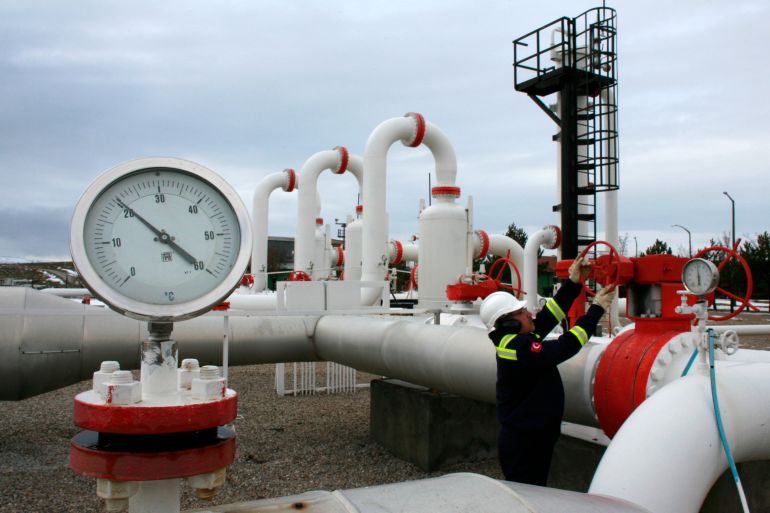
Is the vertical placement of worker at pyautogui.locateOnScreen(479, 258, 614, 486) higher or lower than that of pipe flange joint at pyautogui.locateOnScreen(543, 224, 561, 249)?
lower

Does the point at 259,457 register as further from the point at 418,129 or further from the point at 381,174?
the point at 418,129

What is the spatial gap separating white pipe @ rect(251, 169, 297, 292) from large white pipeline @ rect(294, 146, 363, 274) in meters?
1.35

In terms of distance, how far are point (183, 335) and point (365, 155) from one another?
14.7ft

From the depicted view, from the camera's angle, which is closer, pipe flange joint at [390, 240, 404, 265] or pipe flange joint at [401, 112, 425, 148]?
pipe flange joint at [401, 112, 425, 148]

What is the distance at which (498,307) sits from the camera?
3.18 metres

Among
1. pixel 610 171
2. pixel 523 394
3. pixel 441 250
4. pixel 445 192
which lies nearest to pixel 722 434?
pixel 523 394

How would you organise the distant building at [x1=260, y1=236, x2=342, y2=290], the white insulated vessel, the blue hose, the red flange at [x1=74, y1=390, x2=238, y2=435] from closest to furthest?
the red flange at [x1=74, y1=390, x2=238, y2=435], the blue hose, the white insulated vessel, the distant building at [x1=260, y1=236, x2=342, y2=290]

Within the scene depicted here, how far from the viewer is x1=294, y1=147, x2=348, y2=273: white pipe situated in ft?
42.2

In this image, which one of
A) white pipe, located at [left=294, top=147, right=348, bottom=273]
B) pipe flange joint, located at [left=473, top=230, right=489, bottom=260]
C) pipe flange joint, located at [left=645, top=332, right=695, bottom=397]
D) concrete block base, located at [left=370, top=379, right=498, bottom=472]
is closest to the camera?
pipe flange joint, located at [left=645, top=332, right=695, bottom=397]

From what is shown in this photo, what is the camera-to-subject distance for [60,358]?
4.82 metres

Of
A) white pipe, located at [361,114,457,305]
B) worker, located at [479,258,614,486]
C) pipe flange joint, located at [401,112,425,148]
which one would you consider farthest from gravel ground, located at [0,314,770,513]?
pipe flange joint, located at [401,112,425,148]

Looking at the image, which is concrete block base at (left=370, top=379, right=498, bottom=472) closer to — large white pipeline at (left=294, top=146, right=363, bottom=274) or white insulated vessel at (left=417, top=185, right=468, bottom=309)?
white insulated vessel at (left=417, top=185, right=468, bottom=309)

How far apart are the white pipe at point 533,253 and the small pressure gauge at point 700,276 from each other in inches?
251

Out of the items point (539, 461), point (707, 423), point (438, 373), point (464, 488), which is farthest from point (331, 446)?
point (464, 488)
